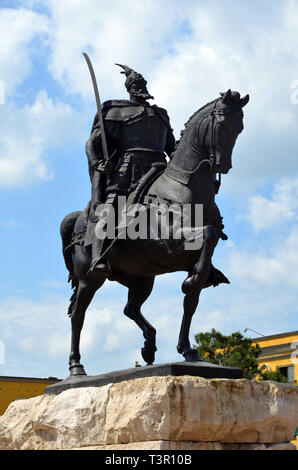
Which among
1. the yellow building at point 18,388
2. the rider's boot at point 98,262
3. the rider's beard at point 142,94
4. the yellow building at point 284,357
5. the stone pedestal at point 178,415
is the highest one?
the yellow building at point 284,357

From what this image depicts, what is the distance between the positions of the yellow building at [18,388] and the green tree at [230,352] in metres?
7.28

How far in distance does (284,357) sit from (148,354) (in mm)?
23692

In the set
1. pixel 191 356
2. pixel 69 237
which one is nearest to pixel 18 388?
pixel 69 237

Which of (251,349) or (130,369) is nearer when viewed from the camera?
(130,369)

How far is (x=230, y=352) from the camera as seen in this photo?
87.9 feet

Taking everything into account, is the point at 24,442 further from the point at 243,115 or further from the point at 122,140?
the point at 243,115

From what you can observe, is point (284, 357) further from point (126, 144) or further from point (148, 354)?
point (126, 144)

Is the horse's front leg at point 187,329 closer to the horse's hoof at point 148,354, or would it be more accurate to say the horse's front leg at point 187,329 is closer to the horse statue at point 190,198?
the horse statue at point 190,198

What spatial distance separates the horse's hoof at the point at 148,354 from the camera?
891 cm

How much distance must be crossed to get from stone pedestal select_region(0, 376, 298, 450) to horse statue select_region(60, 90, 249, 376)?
742 millimetres

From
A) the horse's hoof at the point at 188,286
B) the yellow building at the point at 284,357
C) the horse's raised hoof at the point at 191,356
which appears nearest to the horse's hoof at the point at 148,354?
the horse's raised hoof at the point at 191,356

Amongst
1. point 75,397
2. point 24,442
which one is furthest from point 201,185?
point 24,442

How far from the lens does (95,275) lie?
28.3 ft
